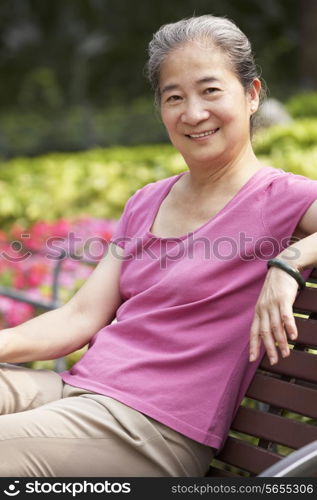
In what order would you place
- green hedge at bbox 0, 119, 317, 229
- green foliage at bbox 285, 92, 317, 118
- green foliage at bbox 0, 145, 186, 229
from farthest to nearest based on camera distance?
green foliage at bbox 285, 92, 317, 118 < green foliage at bbox 0, 145, 186, 229 < green hedge at bbox 0, 119, 317, 229

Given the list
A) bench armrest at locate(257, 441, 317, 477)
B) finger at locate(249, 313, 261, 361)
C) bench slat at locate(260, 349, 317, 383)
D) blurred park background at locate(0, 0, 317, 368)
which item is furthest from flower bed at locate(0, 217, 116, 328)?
bench armrest at locate(257, 441, 317, 477)

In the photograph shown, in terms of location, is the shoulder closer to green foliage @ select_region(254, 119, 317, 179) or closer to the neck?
the neck

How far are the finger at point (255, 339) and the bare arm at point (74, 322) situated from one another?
2.05ft

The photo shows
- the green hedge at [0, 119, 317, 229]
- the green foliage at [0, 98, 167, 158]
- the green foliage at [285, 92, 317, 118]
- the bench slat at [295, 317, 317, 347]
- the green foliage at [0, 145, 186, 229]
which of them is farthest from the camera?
the green foliage at [0, 98, 167, 158]

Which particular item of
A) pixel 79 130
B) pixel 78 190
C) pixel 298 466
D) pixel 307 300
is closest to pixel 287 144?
pixel 78 190

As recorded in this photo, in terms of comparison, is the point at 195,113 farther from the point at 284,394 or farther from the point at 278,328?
the point at 284,394

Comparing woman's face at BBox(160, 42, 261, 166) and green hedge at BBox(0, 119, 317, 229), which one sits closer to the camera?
woman's face at BBox(160, 42, 261, 166)

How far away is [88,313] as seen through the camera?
99.3 inches

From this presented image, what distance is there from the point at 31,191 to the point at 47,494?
18.7ft

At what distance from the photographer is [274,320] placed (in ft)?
6.49

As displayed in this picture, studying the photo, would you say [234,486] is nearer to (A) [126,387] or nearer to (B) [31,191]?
(A) [126,387]

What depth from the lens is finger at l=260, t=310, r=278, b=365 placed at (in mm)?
1970

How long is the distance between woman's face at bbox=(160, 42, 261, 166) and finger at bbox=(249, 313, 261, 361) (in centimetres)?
54

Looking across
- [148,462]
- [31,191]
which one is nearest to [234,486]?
[148,462]
